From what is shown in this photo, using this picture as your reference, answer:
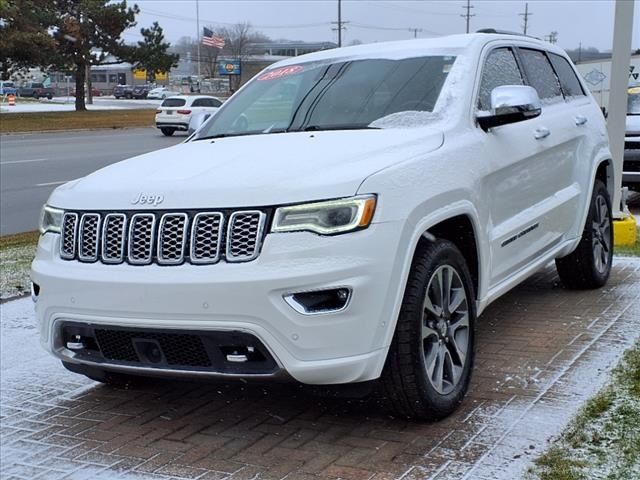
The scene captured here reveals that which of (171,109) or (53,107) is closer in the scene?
(171,109)

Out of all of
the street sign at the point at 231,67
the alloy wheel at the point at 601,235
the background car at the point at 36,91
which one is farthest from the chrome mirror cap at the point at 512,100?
the background car at the point at 36,91

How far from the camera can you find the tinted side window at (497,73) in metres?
4.89

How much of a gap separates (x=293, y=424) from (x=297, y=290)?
100 cm

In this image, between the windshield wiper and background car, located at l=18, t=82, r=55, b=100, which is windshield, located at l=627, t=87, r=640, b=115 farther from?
background car, located at l=18, t=82, r=55, b=100

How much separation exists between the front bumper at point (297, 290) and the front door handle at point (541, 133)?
1.93 meters

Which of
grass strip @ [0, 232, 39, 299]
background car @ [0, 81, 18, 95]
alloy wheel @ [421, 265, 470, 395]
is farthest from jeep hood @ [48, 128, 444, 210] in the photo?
background car @ [0, 81, 18, 95]

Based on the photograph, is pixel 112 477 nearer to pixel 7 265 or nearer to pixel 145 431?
pixel 145 431

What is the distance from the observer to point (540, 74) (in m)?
5.93

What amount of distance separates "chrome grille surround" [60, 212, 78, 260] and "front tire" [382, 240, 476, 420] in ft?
5.04

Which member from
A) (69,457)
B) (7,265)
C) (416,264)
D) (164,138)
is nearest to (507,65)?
(416,264)

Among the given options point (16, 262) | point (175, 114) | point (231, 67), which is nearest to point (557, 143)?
point (16, 262)

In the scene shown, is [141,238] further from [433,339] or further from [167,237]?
[433,339]

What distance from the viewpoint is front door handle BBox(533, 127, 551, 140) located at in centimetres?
518

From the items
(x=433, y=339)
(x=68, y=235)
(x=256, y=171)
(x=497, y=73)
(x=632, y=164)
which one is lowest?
(x=433, y=339)
